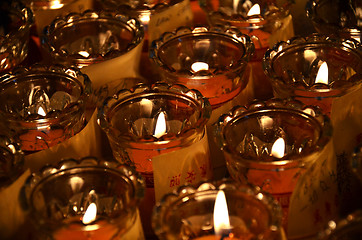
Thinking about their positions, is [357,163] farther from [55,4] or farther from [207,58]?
[55,4]

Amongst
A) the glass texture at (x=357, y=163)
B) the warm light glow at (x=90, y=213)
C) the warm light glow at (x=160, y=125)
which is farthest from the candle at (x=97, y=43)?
the glass texture at (x=357, y=163)

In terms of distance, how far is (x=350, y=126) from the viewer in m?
0.88

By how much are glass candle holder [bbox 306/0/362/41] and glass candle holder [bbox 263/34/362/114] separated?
61mm

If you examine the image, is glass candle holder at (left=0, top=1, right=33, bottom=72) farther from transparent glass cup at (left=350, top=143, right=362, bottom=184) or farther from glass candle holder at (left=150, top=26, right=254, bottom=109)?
transparent glass cup at (left=350, top=143, right=362, bottom=184)

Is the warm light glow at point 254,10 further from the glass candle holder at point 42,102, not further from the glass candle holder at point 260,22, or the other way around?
the glass candle holder at point 42,102

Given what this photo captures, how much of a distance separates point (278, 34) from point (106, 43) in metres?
0.31

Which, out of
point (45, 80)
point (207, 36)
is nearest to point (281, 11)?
point (207, 36)

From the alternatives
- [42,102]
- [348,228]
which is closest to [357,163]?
[348,228]

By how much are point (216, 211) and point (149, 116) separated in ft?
0.81

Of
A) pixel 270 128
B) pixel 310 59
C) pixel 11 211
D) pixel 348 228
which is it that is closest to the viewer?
pixel 348 228

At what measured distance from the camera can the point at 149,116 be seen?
3.03 ft

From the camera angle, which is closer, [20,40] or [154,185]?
[154,185]

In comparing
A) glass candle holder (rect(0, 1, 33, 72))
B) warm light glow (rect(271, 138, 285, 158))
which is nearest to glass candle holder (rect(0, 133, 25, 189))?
glass candle holder (rect(0, 1, 33, 72))

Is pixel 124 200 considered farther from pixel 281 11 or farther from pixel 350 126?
pixel 281 11
